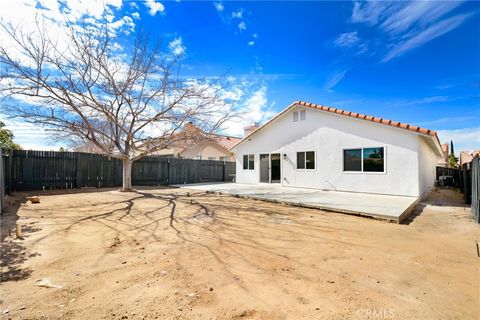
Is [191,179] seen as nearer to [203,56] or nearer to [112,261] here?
[203,56]

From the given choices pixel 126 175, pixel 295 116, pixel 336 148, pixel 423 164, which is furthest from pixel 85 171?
pixel 423 164

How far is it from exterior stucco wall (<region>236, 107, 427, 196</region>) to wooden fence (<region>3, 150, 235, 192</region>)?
5528 millimetres

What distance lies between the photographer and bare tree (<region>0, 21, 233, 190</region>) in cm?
945

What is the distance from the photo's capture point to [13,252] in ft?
12.3

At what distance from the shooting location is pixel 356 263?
11.7ft

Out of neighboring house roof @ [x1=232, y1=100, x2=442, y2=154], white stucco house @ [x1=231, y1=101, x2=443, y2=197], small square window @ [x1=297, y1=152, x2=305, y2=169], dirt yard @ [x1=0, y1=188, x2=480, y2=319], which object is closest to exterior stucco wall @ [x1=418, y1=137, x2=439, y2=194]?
Answer: white stucco house @ [x1=231, y1=101, x2=443, y2=197]

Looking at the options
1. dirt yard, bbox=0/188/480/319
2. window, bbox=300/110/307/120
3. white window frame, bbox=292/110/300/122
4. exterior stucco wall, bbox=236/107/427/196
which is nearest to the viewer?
dirt yard, bbox=0/188/480/319

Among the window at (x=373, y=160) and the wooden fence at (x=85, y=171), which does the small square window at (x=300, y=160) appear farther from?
the wooden fence at (x=85, y=171)

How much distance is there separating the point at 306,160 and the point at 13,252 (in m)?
12.0

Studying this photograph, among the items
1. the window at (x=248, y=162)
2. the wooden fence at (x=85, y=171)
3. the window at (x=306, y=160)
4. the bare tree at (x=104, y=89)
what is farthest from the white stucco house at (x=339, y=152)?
the wooden fence at (x=85, y=171)

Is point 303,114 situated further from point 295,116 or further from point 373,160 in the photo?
point 373,160

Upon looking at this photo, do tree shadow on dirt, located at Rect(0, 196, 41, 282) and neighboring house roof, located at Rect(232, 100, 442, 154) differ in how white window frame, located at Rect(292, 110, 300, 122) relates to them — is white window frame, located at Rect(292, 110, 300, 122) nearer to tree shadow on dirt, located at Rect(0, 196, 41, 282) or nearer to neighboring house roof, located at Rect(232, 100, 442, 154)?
neighboring house roof, located at Rect(232, 100, 442, 154)

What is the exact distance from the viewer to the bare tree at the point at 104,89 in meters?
9.45

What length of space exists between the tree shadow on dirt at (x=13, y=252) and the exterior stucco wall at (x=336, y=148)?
11.4 meters
